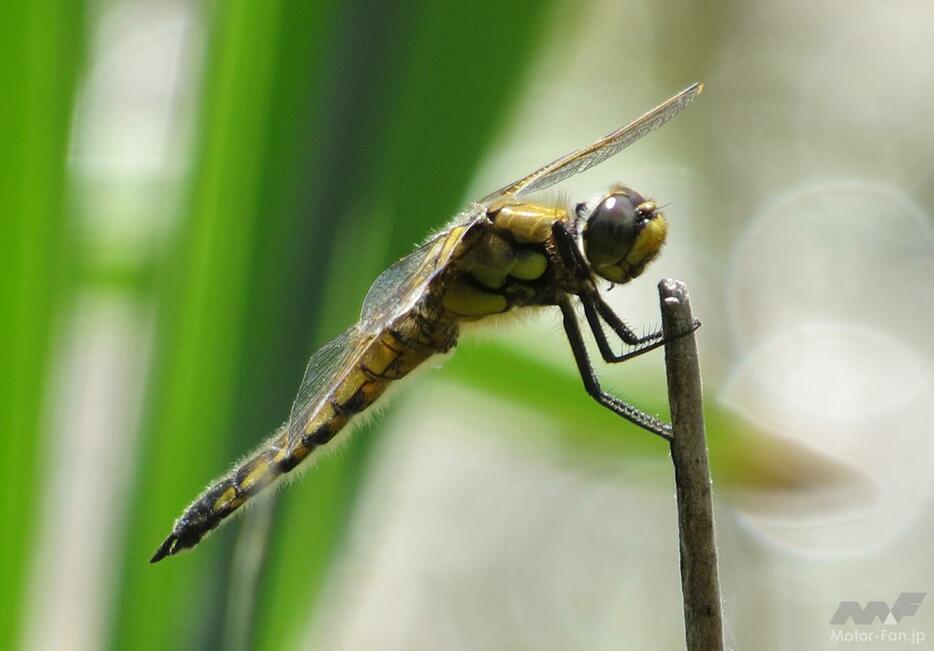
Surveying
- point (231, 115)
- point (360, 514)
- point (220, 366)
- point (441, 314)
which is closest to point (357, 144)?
point (231, 115)

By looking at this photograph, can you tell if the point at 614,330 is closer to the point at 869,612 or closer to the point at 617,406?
the point at 617,406

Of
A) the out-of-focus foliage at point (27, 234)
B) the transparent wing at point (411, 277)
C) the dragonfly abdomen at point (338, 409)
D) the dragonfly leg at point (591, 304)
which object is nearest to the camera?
the out-of-focus foliage at point (27, 234)

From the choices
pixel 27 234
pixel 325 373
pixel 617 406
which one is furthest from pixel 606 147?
pixel 27 234

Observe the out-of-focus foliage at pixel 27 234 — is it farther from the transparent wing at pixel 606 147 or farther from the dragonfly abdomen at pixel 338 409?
the transparent wing at pixel 606 147

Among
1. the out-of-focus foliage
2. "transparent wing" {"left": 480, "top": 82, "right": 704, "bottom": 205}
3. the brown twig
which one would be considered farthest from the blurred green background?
the brown twig

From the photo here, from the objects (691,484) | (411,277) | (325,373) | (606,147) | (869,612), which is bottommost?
(869,612)

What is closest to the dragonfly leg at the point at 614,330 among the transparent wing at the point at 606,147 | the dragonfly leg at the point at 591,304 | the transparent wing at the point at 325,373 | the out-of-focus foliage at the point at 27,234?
the dragonfly leg at the point at 591,304

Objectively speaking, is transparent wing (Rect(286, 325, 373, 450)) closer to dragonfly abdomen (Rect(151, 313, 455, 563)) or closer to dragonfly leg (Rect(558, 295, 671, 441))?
dragonfly abdomen (Rect(151, 313, 455, 563))

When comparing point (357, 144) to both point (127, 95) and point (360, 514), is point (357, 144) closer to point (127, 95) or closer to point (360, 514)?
point (360, 514)
